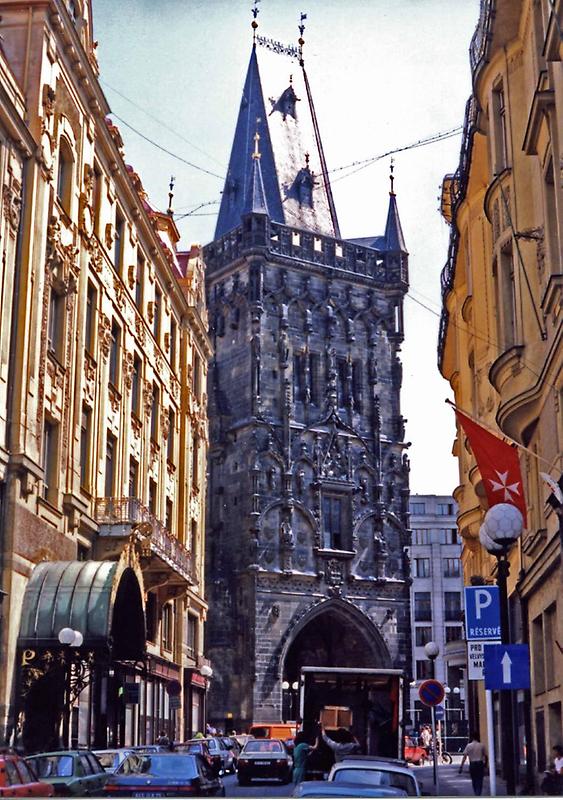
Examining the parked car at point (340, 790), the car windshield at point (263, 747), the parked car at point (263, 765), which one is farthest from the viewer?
the car windshield at point (263, 747)

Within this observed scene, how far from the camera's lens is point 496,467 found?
1894cm

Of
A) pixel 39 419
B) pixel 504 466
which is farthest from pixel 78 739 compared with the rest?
pixel 504 466

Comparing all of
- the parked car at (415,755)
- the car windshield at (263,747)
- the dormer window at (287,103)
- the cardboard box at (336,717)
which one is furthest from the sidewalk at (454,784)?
the dormer window at (287,103)

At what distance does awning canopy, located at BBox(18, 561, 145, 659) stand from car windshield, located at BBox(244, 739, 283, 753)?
7.58m

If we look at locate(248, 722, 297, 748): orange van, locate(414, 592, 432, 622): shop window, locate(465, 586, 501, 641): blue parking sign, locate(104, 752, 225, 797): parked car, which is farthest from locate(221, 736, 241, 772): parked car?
locate(414, 592, 432, 622): shop window

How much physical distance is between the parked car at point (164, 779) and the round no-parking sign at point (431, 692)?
5973mm

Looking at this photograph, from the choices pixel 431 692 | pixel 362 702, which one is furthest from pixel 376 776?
pixel 362 702

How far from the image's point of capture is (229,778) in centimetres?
3869

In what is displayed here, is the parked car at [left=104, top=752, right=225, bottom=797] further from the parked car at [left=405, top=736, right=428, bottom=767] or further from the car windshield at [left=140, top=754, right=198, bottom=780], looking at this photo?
the parked car at [left=405, top=736, right=428, bottom=767]

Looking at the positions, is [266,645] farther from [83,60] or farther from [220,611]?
[83,60]

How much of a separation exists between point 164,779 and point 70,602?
401 inches

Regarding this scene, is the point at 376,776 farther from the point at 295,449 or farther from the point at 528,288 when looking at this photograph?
the point at 295,449

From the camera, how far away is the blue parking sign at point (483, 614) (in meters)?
15.8

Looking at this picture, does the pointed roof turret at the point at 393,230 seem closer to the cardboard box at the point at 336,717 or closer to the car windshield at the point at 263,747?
Result: the car windshield at the point at 263,747
